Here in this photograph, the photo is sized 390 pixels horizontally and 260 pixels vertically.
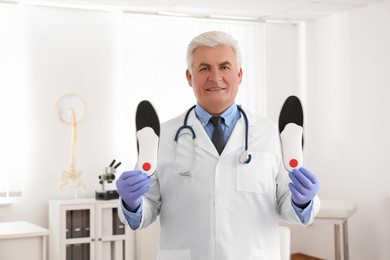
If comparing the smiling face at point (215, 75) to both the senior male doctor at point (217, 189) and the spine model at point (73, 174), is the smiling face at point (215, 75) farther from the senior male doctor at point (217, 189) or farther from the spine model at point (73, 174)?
the spine model at point (73, 174)

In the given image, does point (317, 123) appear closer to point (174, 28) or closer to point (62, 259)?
point (174, 28)

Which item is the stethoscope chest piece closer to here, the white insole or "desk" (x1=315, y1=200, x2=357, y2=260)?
the white insole

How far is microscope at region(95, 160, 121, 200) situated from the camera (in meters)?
4.64

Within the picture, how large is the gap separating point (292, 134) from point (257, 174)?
0.61ft

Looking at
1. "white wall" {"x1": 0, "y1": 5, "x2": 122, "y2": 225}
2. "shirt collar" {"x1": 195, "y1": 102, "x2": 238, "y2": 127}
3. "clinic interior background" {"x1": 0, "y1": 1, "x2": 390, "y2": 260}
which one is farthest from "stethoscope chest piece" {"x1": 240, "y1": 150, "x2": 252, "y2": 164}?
"white wall" {"x1": 0, "y1": 5, "x2": 122, "y2": 225}

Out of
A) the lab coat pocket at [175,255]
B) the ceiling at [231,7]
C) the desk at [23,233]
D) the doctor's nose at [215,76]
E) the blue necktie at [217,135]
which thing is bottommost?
the desk at [23,233]

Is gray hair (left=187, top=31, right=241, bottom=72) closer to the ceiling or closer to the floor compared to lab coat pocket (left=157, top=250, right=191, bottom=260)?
closer to the ceiling

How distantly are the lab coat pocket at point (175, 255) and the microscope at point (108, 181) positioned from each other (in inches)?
120

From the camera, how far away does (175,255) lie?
5.37 feet

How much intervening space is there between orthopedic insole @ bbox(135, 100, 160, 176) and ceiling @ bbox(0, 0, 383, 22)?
323cm

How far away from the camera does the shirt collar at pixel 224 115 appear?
174cm

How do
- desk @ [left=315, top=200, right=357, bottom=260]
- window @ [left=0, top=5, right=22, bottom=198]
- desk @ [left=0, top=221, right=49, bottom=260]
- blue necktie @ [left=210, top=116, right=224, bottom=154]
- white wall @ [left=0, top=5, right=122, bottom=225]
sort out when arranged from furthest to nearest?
white wall @ [left=0, top=5, right=122, bottom=225] → window @ [left=0, top=5, right=22, bottom=198] → desk @ [left=315, top=200, right=357, bottom=260] → desk @ [left=0, top=221, right=49, bottom=260] → blue necktie @ [left=210, top=116, right=224, bottom=154]

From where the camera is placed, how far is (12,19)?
15.4 feet

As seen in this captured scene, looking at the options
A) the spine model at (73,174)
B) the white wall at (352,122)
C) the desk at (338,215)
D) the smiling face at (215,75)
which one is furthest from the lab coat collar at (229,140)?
the white wall at (352,122)
